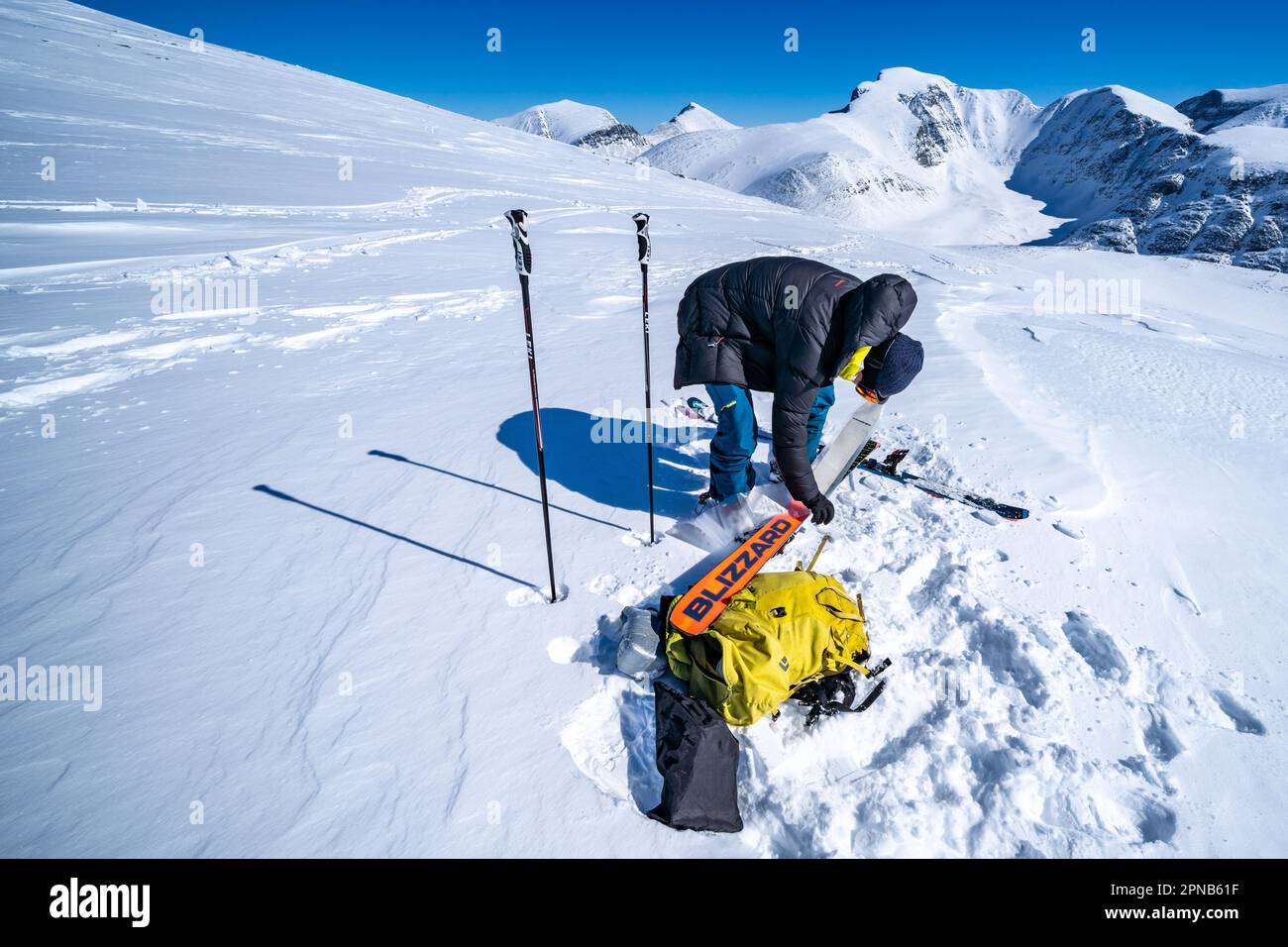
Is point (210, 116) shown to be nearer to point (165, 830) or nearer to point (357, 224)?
point (357, 224)

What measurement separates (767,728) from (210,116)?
35.8 m

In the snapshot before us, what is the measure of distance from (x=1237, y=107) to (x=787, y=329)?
187m

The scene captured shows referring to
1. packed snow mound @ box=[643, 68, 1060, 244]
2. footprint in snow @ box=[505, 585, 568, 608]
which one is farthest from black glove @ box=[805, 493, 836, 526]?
packed snow mound @ box=[643, 68, 1060, 244]

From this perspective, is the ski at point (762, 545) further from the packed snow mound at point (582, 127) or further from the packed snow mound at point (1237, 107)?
the packed snow mound at point (1237, 107)

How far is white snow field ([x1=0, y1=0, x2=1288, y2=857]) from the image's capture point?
2525mm

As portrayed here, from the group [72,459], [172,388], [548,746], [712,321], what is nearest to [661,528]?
[712,321]

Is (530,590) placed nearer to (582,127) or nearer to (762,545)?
(762,545)

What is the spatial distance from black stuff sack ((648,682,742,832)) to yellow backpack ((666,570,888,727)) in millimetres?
156

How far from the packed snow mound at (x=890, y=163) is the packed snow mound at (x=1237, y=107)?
34859 mm

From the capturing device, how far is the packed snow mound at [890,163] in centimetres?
→ 8794

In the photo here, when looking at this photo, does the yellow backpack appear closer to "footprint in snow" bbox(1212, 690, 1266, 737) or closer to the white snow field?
the white snow field

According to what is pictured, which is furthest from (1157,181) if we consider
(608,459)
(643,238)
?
(643,238)

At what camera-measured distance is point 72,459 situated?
498cm
